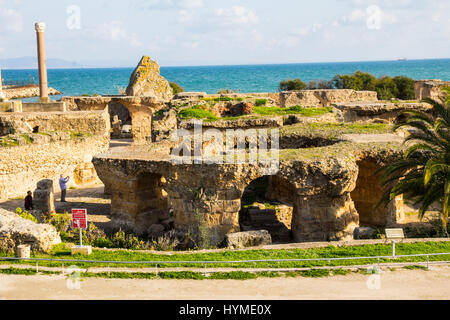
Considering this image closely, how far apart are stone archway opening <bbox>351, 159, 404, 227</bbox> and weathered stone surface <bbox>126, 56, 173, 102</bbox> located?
23.2 meters

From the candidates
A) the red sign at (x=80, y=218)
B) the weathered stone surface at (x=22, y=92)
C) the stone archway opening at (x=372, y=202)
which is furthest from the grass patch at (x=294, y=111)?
the weathered stone surface at (x=22, y=92)

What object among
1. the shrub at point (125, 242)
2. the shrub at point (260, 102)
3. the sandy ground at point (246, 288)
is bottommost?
the shrub at point (125, 242)

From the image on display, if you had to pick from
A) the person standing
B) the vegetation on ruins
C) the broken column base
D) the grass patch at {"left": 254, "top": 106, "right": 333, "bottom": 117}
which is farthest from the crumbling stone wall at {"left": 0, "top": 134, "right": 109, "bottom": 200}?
the vegetation on ruins

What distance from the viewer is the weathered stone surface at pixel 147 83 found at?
39.9 m

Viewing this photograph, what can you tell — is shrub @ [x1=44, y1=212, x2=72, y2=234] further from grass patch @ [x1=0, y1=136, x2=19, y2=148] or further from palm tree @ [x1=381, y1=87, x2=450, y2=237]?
palm tree @ [x1=381, y1=87, x2=450, y2=237]

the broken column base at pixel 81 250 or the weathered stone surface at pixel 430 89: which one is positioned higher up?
the weathered stone surface at pixel 430 89

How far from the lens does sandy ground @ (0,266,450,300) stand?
33.6ft

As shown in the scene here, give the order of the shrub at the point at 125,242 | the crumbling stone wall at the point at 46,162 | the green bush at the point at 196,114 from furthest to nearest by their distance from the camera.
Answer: the green bush at the point at 196,114 → the crumbling stone wall at the point at 46,162 → the shrub at the point at 125,242

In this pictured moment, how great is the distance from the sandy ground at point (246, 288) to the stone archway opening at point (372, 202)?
6201 mm

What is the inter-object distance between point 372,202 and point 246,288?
29.6 feet

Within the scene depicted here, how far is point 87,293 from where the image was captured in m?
10.4

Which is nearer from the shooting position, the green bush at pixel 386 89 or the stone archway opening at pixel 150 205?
the stone archway opening at pixel 150 205

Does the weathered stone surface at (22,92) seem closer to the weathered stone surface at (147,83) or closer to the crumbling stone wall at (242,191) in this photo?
the weathered stone surface at (147,83)
